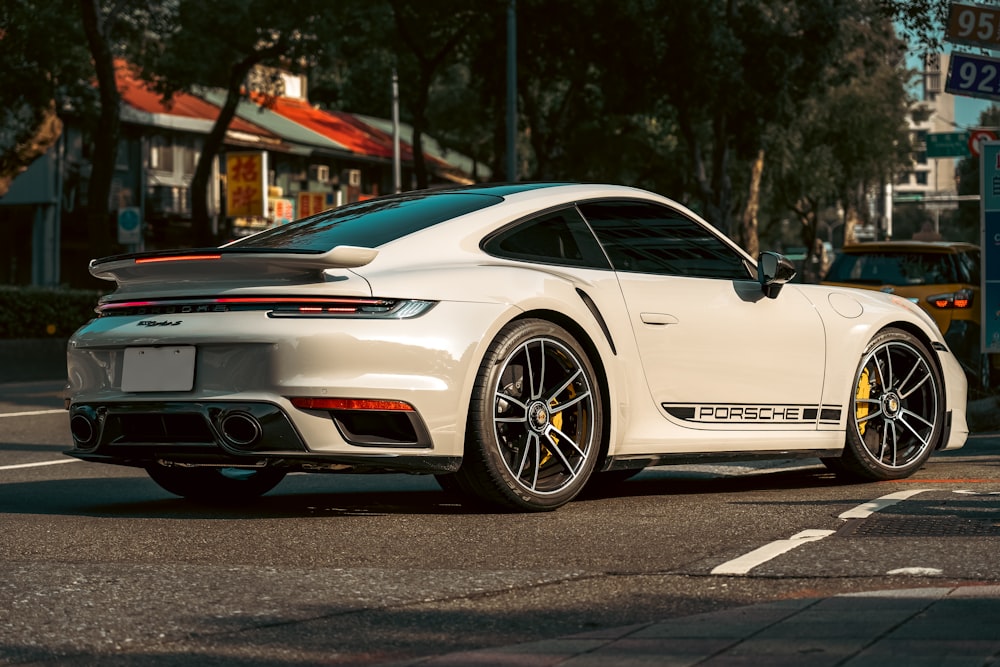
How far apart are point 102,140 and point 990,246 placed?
63.3ft

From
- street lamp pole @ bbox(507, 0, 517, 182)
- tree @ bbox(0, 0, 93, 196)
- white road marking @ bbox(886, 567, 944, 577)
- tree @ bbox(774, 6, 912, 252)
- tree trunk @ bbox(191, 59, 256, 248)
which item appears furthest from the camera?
tree @ bbox(774, 6, 912, 252)

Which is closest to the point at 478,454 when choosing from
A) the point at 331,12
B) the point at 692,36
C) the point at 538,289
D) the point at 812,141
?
the point at 538,289

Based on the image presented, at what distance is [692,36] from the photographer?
32125 mm

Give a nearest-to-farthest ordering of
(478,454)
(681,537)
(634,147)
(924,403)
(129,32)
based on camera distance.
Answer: (681,537)
(478,454)
(924,403)
(129,32)
(634,147)

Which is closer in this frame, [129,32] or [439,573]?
[439,573]

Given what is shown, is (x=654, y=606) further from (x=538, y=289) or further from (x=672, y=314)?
(x=672, y=314)

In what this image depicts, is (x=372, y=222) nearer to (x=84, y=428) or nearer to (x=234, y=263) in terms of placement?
(x=234, y=263)

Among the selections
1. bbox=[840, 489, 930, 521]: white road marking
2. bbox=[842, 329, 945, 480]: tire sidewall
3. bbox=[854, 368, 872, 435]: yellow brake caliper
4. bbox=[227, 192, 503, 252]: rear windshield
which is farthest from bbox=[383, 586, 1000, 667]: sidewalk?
bbox=[854, 368, 872, 435]: yellow brake caliper

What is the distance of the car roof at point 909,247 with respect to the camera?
16047 mm

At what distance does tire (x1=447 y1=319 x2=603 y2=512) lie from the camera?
6629 mm

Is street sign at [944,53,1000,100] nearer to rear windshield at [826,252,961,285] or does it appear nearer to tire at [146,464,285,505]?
rear windshield at [826,252,961,285]

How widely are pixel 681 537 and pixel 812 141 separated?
56882 mm

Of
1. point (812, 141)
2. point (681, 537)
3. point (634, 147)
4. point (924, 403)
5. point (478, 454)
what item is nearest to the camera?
point (681, 537)

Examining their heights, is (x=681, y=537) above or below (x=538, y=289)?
below
